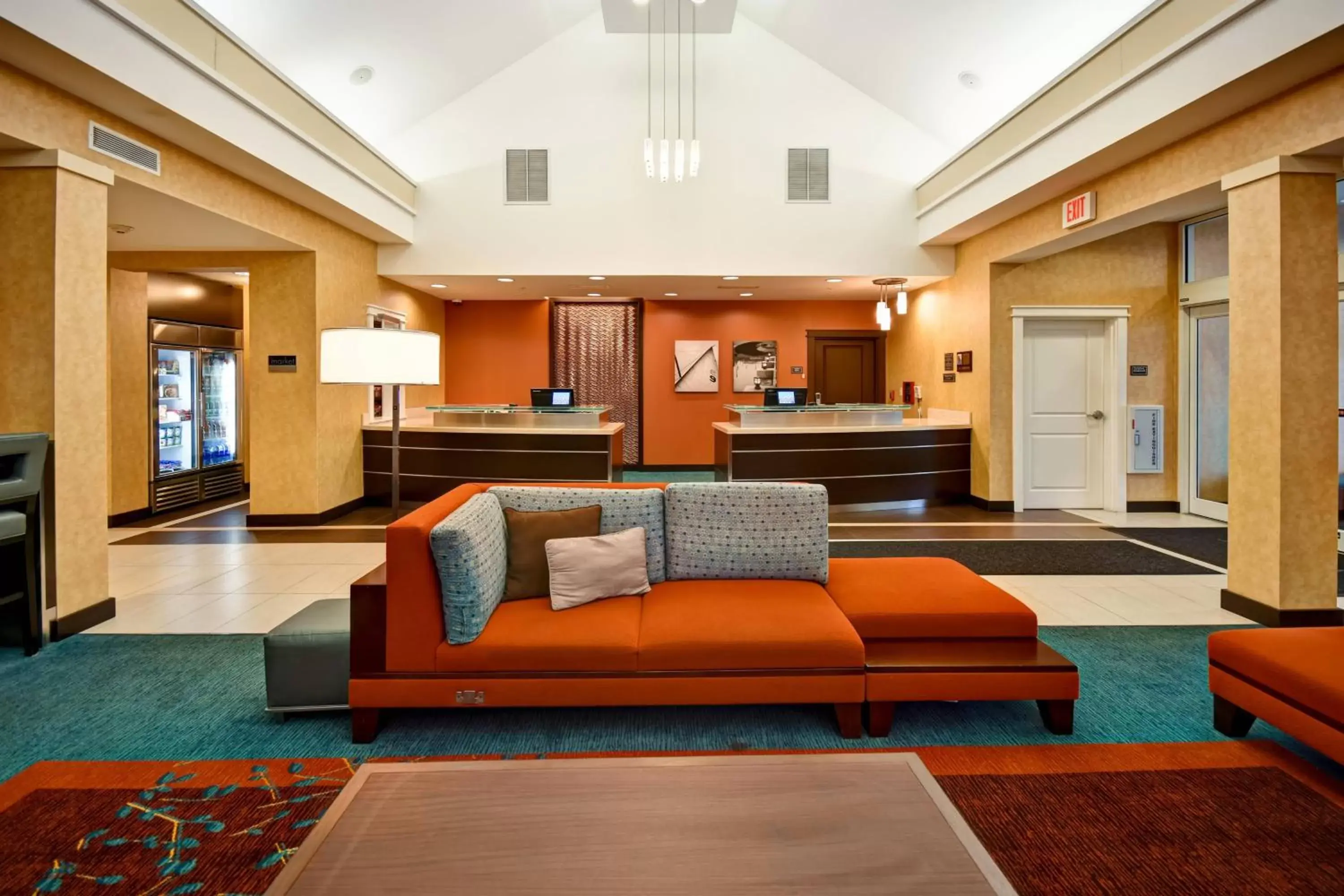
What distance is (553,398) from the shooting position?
7.87 metres

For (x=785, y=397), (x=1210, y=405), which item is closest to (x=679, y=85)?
(x=785, y=397)

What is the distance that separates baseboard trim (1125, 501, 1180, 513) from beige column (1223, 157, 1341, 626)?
11.7 feet

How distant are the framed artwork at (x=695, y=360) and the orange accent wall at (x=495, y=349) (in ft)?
6.50

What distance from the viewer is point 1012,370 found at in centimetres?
711

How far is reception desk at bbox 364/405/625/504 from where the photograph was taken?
7.39 m

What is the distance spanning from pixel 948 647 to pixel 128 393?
25.9 feet

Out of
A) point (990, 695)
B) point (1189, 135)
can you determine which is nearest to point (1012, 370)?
point (1189, 135)

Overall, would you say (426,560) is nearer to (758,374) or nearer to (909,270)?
(909,270)

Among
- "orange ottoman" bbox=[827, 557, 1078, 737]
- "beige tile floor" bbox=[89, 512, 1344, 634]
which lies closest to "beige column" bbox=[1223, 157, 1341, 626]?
"beige tile floor" bbox=[89, 512, 1344, 634]

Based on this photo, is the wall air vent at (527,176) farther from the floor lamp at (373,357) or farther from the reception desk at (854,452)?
the floor lamp at (373,357)

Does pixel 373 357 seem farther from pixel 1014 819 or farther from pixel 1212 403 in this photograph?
pixel 1212 403

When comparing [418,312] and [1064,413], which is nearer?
[1064,413]

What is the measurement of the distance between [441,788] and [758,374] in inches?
361

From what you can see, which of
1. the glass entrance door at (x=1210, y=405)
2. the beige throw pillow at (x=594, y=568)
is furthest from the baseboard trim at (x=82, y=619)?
the glass entrance door at (x=1210, y=405)
